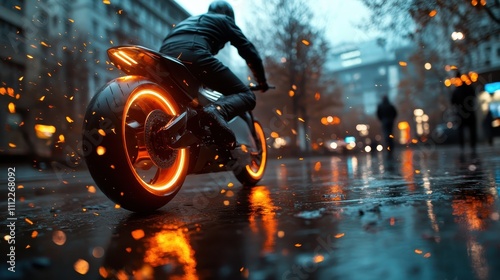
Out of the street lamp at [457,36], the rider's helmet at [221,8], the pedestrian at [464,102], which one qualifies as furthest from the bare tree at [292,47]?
the rider's helmet at [221,8]

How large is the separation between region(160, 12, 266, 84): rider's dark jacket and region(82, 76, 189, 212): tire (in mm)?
602

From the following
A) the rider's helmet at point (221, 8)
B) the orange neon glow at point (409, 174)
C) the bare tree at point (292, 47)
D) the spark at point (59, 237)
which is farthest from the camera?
the bare tree at point (292, 47)

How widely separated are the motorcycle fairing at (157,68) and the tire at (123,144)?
0.13 m

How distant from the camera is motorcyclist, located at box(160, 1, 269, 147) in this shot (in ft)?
12.7

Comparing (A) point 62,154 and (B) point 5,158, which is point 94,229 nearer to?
(A) point 62,154

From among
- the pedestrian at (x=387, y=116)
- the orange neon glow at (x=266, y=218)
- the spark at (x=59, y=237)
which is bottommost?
the spark at (x=59, y=237)

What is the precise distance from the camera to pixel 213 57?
3973 millimetres

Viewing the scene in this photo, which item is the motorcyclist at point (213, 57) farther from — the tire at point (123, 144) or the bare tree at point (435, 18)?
the bare tree at point (435, 18)

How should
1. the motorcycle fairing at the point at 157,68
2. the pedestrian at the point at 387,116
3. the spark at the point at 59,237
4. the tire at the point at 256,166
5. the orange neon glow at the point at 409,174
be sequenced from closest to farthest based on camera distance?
the spark at the point at 59,237 → the motorcycle fairing at the point at 157,68 → the orange neon glow at the point at 409,174 → the tire at the point at 256,166 → the pedestrian at the point at 387,116

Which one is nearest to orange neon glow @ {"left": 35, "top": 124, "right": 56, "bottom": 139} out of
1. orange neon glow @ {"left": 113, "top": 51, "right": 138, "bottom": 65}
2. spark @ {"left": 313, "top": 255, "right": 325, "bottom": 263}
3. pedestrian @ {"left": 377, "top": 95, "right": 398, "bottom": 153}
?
pedestrian @ {"left": 377, "top": 95, "right": 398, "bottom": 153}

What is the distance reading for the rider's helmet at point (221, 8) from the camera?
179 inches

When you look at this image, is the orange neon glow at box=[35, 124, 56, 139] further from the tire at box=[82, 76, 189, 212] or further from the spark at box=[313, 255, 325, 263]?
the spark at box=[313, 255, 325, 263]

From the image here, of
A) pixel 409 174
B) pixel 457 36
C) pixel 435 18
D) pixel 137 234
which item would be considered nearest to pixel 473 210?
pixel 137 234

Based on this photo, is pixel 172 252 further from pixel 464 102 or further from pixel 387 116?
pixel 387 116
